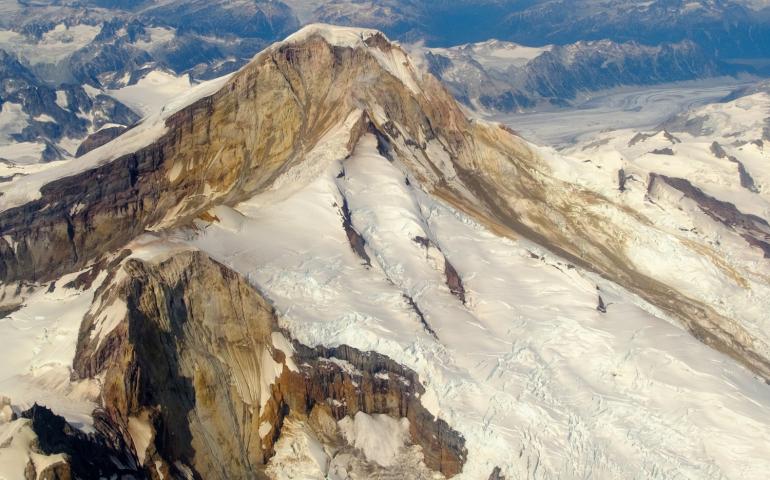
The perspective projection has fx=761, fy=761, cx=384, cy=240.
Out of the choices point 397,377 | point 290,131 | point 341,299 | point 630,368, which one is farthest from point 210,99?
point 630,368

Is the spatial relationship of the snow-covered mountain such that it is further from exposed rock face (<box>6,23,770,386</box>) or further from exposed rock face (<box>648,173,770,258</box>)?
exposed rock face (<box>648,173,770,258</box>)

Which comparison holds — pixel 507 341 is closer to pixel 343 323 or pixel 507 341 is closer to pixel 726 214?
pixel 343 323

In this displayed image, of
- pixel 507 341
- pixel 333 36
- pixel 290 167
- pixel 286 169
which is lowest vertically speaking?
pixel 507 341

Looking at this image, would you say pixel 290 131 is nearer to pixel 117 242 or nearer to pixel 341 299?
pixel 117 242

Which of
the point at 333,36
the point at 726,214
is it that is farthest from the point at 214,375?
the point at 726,214

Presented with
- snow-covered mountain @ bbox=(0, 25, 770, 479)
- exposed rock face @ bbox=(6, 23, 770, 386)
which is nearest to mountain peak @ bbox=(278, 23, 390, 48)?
exposed rock face @ bbox=(6, 23, 770, 386)

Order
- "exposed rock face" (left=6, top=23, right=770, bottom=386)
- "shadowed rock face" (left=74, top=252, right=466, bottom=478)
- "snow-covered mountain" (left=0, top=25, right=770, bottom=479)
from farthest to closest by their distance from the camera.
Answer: "exposed rock face" (left=6, top=23, right=770, bottom=386) < "snow-covered mountain" (left=0, top=25, right=770, bottom=479) < "shadowed rock face" (left=74, top=252, right=466, bottom=478)

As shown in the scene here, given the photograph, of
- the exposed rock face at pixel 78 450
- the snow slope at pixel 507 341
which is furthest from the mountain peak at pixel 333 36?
the exposed rock face at pixel 78 450
